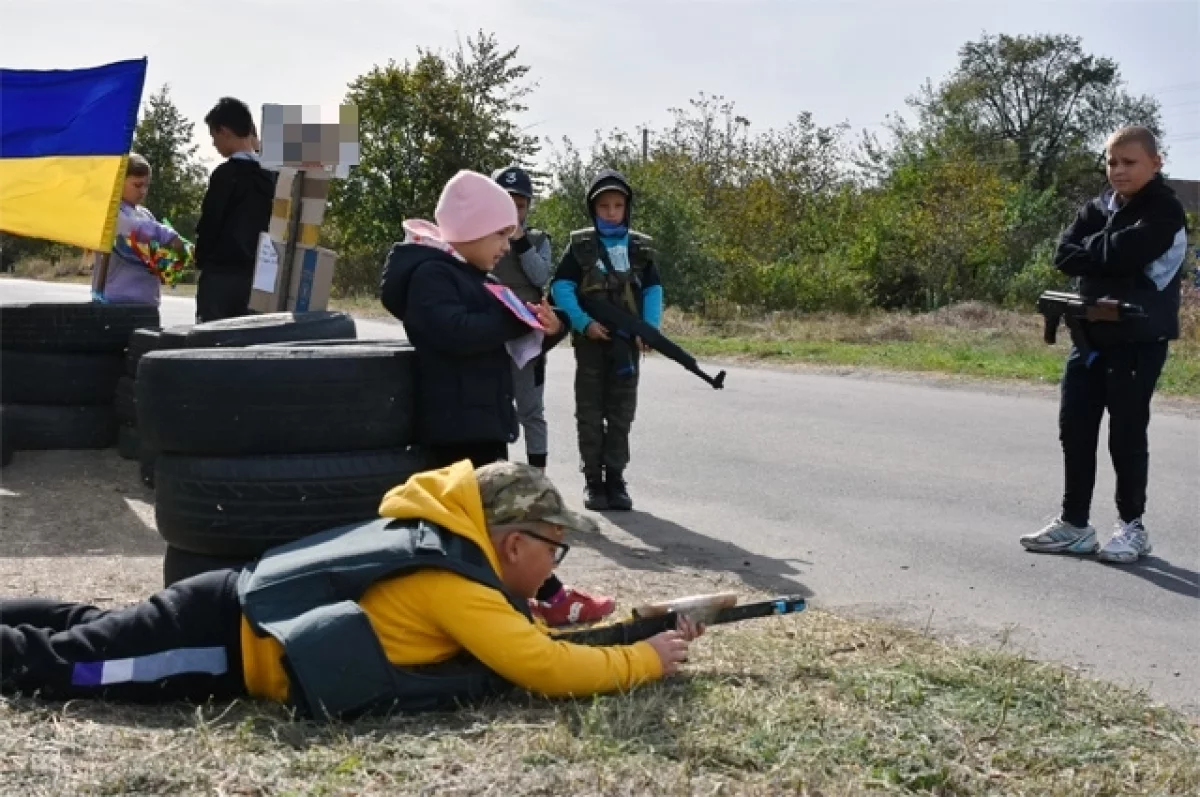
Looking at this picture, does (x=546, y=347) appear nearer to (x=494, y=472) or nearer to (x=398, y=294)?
(x=398, y=294)

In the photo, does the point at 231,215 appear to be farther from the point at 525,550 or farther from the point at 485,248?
the point at 525,550

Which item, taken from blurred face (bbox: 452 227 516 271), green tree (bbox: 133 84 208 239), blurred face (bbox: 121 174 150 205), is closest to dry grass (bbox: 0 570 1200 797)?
blurred face (bbox: 452 227 516 271)

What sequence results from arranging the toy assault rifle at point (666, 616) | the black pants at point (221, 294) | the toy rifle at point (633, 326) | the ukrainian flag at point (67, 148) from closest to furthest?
the toy assault rifle at point (666, 616) → the toy rifle at point (633, 326) → the ukrainian flag at point (67, 148) → the black pants at point (221, 294)

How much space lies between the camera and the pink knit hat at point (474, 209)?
548cm

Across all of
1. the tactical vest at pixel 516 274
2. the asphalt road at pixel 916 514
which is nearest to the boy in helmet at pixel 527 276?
the tactical vest at pixel 516 274

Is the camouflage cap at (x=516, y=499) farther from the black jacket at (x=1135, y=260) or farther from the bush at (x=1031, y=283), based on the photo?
the bush at (x=1031, y=283)

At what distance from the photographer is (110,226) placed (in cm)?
869

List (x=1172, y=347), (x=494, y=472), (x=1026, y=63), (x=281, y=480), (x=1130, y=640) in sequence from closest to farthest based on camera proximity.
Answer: (x=494, y=472), (x=281, y=480), (x=1130, y=640), (x=1172, y=347), (x=1026, y=63)

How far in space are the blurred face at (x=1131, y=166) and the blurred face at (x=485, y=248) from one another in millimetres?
3031

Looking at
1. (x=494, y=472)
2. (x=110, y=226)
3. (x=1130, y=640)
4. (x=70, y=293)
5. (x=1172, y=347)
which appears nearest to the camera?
(x=494, y=472)

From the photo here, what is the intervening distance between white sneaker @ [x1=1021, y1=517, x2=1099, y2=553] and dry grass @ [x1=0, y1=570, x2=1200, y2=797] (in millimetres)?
2501

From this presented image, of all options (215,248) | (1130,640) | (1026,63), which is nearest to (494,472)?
(1130,640)

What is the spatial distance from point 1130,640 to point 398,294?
3.16 metres

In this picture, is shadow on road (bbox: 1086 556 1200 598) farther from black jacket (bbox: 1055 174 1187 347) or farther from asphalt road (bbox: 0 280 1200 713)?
black jacket (bbox: 1055 174 1187 347)
